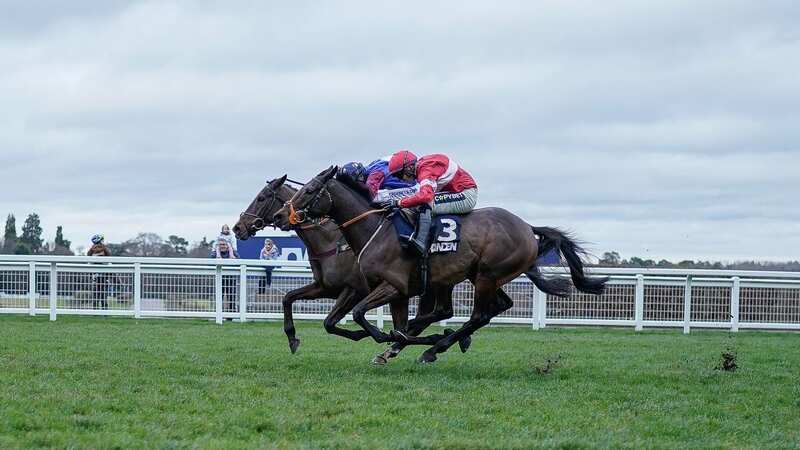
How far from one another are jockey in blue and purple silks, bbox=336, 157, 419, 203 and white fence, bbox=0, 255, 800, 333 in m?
6.29

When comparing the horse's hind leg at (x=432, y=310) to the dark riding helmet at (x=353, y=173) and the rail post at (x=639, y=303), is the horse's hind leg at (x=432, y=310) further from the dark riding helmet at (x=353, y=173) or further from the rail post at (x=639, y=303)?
the rail post at (x=639, y=303)

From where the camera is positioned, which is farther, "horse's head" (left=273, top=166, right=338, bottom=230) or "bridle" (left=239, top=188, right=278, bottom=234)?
"bridle" (left=239, top=188, right=278, bottom=234)

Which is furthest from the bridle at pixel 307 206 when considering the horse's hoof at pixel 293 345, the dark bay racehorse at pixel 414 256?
the horse's hoof at pixel 293 345

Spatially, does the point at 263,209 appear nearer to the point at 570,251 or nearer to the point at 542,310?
the point at 570,251

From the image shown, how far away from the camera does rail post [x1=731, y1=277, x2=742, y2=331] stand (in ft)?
55.6

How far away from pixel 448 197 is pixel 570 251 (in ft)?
5.23

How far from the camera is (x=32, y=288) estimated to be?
652 inches

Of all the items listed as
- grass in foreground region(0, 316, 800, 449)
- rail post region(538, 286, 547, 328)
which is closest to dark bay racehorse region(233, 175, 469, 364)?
grass in foreground region(0, 316, 800, 449)

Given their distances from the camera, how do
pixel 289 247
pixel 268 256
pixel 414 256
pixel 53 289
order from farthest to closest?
pixel 289 247, pixel 268 256, pixel 53 289, pixel 414 256

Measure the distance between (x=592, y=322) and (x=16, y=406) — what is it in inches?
469

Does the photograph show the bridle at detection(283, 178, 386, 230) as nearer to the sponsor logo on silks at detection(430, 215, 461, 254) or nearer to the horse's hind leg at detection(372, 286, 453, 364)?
the sponsor logo on silks at detection(430, 215, 461, 254)

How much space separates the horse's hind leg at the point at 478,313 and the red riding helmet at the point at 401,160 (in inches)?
48.7

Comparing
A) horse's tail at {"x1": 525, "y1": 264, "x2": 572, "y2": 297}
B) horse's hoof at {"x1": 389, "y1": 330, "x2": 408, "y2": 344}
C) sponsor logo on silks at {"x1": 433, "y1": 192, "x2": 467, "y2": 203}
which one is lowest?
horse's hoof at {"x1": 389, "y1": 330, "x2": 408, "y2": 344}

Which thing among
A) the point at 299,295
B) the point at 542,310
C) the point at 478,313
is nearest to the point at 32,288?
the point at 299,295
